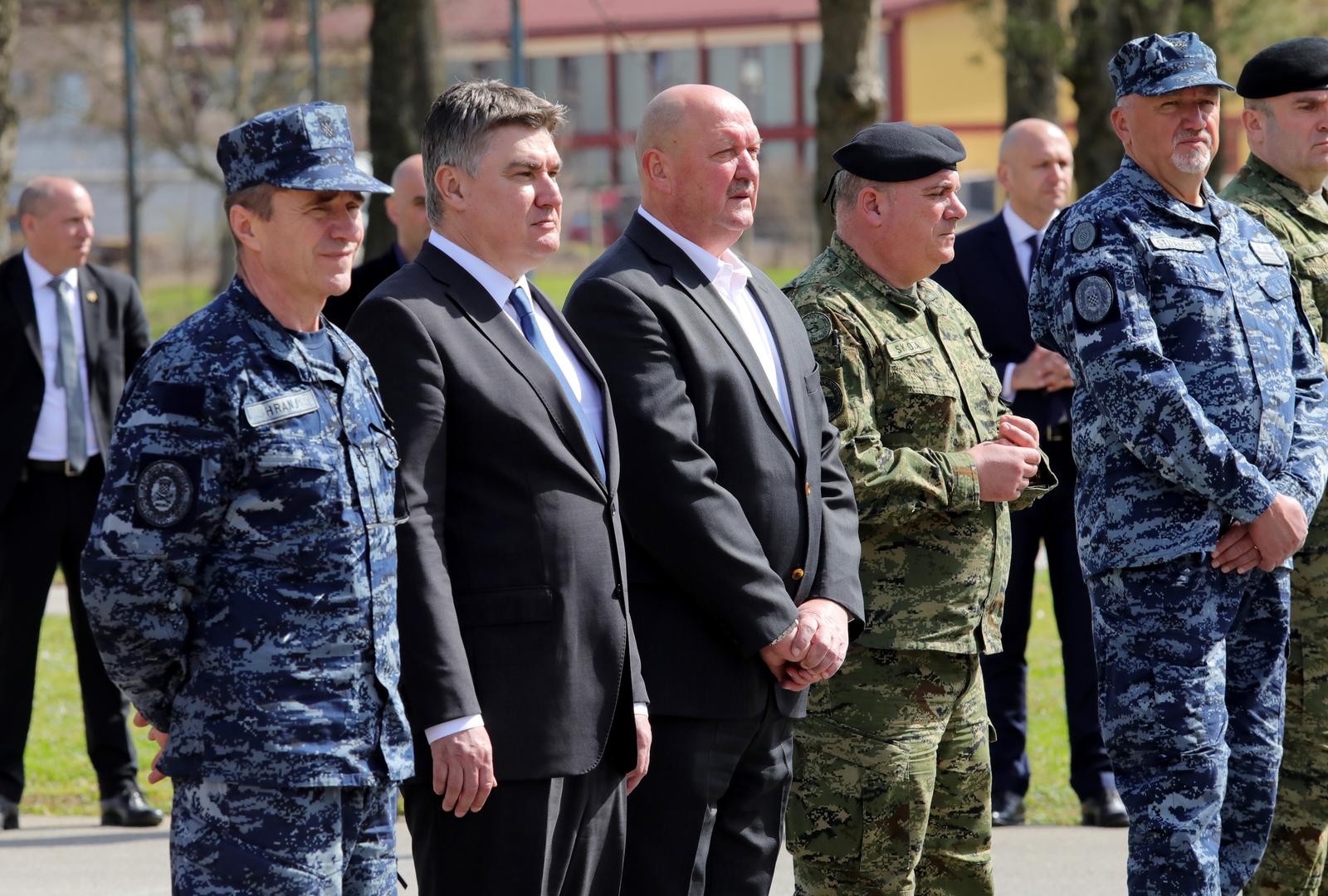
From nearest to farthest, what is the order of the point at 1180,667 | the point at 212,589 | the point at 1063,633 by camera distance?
1. the point at 212,589
2. the point at 1180,667
3. the point at 1063,633

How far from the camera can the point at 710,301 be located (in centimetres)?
390

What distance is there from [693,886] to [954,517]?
1.14m

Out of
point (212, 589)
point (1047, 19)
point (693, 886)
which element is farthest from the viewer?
point (1047, 19)

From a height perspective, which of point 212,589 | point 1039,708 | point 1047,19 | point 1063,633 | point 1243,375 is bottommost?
point 1039,708

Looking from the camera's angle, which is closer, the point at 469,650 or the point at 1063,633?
the point at 469,650

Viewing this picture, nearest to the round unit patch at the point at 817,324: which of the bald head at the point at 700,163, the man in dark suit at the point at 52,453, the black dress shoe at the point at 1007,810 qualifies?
the bald head at the point at 700,163

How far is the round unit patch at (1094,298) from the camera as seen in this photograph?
4.25m

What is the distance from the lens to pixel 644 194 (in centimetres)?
400

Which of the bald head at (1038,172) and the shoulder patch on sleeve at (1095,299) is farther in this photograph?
the bald head at (1038,172)

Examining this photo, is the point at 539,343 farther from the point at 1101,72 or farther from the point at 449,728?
the point at 1101,72

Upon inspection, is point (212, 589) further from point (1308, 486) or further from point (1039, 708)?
point (1039, 708)

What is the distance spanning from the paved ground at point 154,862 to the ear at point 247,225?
2.80 metres

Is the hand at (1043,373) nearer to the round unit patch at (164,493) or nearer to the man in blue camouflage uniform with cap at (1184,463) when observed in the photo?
the man in blue camouflage uniform with cap at (1184,463)

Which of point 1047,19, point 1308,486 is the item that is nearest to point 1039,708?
point 1308,486
